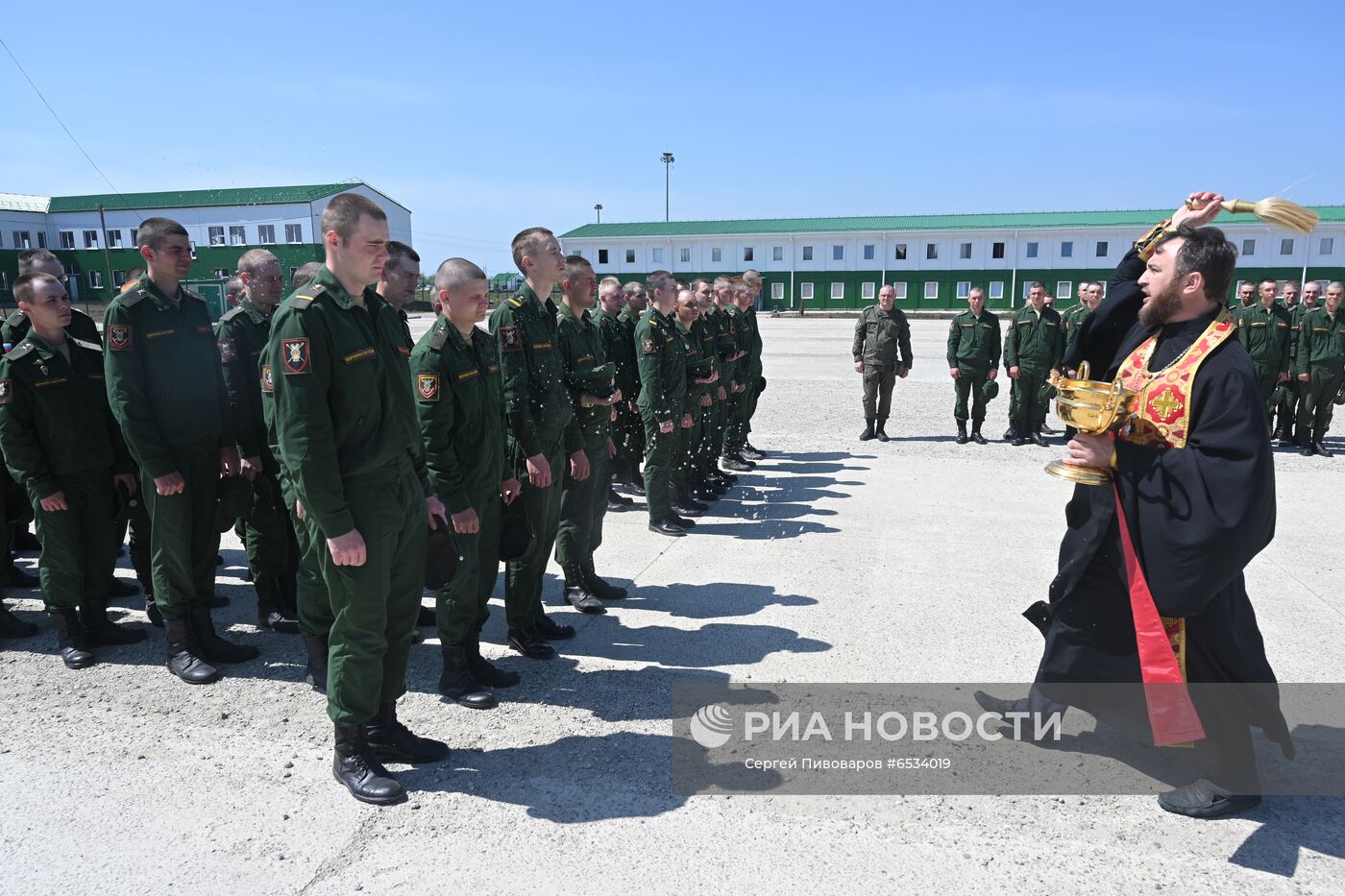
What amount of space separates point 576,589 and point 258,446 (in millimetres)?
2131

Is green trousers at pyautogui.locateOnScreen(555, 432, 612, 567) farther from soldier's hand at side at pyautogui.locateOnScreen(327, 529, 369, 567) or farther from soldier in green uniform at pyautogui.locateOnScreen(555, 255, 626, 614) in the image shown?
soldier's hand at side at pyautogui.locateOnScreen(327, 529, 369, 567)

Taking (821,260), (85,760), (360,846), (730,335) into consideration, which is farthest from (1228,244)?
(821,260)

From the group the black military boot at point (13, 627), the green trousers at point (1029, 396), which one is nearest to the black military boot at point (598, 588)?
the black military boot at point (13, 627)

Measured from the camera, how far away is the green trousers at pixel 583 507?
536 centimetres

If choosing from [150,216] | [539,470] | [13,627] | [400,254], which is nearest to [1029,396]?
[539,470]

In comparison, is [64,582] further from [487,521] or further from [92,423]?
[487,521]

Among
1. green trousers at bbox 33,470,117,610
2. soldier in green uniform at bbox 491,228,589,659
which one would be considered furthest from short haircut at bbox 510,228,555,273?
green trousers at bbox 33,470,117,610

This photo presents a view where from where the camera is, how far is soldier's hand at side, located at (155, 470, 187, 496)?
4414mm

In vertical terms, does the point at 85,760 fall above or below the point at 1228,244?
below

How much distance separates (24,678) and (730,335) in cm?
720

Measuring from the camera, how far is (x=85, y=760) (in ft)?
11.8

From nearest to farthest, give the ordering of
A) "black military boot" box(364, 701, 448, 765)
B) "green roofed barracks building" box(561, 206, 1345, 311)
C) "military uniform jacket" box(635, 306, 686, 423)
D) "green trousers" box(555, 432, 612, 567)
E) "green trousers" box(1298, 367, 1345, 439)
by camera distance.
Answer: "black military boot" box(364, 701, 448, 765) → "green trousers" box(555, 432, 612, 567) → "military uniform jacket" box(635, 306, 686, 423) → "green trousers" box(1298, 367, 1345, 439) → "green roofed barracks building" box(561, 206, 1345, 311)

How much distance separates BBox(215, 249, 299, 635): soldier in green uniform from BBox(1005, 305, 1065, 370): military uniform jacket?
391 inches

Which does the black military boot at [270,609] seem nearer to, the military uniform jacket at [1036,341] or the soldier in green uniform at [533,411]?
the soldier in green uniform at [533,411]
